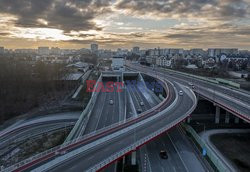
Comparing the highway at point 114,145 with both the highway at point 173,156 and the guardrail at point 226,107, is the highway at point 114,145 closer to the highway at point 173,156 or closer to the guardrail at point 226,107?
the highway at point 173,156

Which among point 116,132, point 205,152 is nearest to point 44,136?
point 116,132

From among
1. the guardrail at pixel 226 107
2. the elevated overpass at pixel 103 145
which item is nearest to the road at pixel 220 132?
the guardrail at pixel 226 107

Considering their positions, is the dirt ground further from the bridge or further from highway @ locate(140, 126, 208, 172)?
highway @ locate(140, 126, 208, 172)

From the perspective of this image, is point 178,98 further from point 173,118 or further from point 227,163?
point 227,163

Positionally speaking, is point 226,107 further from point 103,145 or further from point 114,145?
point 103,145

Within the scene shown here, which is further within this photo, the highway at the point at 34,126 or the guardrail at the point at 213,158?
the highway at the point at 34,126

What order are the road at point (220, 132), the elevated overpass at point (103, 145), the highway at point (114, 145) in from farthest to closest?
the road at point (220, 132) < the highway at point (114, 145) < the elevated overpass at point (103, 145)

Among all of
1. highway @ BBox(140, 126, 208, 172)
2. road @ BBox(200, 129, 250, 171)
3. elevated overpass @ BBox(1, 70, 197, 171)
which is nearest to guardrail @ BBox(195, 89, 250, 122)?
road @ BBox(200, 129, 250, 171)
